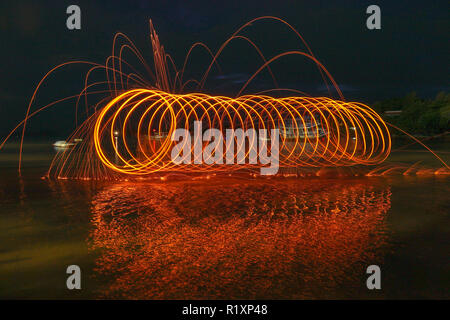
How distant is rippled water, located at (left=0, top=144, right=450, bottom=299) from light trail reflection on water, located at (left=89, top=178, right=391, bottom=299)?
2 centimetres

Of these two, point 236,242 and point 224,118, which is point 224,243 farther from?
point 224,118

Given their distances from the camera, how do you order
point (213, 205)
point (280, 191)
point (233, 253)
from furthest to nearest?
1. point (280, 191)
2. point (213, 205)
3. point (233, 253)

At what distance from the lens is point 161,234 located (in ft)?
25.0

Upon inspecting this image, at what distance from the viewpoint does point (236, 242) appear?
276 inches

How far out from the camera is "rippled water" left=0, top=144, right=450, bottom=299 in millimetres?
5125

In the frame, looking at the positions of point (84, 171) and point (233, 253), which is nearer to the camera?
point (233, 253)

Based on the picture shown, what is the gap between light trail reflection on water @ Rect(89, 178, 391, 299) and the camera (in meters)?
5.15

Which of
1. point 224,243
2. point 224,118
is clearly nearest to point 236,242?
point 224,243

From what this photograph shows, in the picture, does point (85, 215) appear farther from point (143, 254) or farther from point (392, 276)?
point (392, 276)

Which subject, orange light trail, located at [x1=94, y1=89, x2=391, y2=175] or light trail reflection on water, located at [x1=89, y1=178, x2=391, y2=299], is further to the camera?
orange light trail, located at [x1=94, y1=89, x2=391, y2=175]

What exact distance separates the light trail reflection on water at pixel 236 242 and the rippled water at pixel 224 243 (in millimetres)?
25

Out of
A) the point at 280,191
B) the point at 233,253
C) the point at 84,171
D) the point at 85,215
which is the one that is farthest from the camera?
the point at 84,171

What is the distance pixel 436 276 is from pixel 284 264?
202 cm

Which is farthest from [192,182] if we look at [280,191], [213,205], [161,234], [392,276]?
[392,276]
